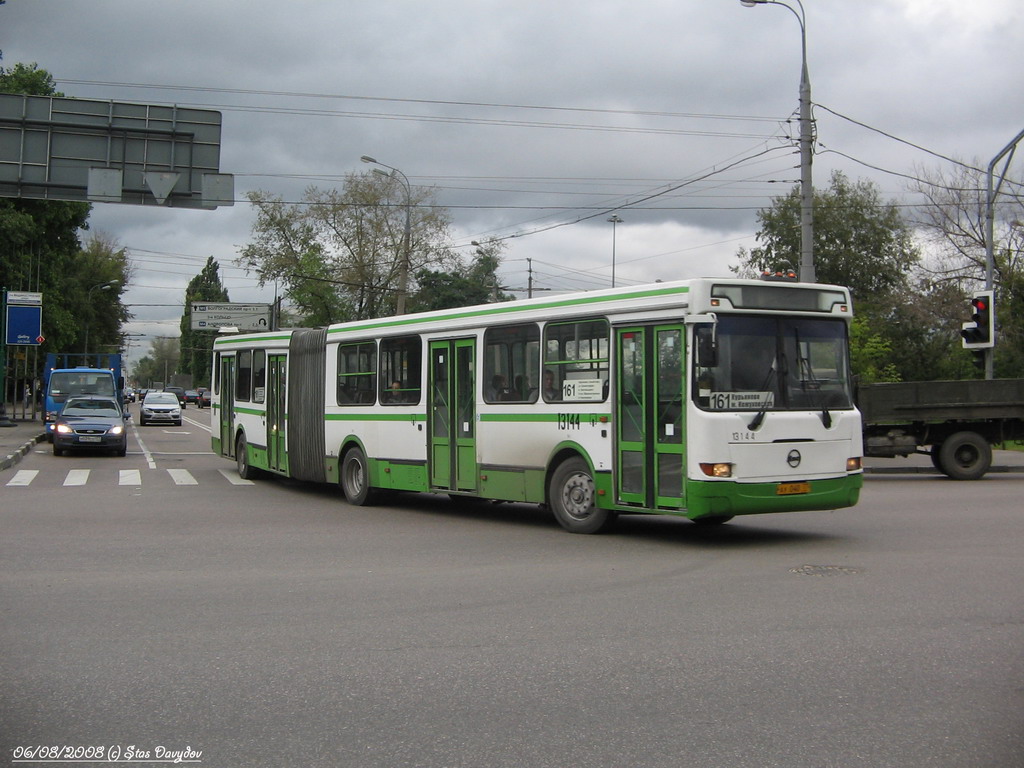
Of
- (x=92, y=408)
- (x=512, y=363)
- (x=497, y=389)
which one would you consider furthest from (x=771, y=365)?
(x=92, y=408)

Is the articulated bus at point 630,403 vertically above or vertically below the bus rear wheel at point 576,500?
above

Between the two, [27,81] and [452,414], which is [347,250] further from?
[452,414]

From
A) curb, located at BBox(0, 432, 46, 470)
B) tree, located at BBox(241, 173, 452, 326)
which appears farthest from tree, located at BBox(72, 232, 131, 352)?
curb, located at BBox(0, 432, 46, 470)

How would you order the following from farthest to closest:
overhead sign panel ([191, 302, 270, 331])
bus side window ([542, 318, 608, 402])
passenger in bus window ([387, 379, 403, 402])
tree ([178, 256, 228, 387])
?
tree ([178, 256, 228, 387])
overhead sign panel ([191, 302, 270, 331])
passenger in bus window ([387, 379, 403, 402])
bus side window ([542, 318, 608, 402])

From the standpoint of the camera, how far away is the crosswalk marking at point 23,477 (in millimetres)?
19731

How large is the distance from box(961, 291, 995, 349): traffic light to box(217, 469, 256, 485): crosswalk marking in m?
14.7

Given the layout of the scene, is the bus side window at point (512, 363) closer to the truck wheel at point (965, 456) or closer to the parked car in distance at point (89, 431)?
the truck wheel at point (965, 456)

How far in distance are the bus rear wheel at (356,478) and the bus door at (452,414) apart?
1.81 m

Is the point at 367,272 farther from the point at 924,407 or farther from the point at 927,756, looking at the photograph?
the point at 927,756

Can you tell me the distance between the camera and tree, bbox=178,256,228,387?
134 m

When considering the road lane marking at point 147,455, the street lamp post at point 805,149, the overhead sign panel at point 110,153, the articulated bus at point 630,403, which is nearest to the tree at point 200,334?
the road lane marking at point 147,455

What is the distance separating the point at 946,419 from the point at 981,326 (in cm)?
273

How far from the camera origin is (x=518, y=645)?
6.83 meters

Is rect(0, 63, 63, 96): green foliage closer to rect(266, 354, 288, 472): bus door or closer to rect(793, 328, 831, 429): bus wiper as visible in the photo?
rect(266, 354, 288, 472): bus door
